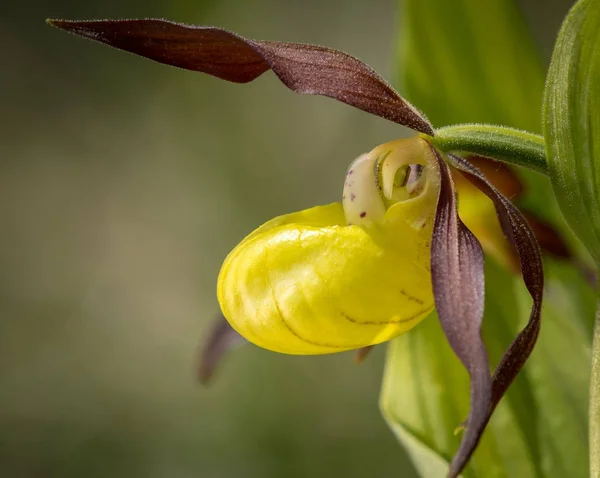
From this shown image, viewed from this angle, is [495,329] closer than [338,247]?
No

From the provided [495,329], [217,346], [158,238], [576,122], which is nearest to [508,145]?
[576,122]

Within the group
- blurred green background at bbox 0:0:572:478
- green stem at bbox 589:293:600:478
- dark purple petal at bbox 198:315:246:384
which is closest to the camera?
green stem at bbox 589:293:600:478

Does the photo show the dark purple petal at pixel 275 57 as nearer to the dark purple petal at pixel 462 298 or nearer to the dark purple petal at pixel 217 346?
the dark purple petal at pixel 462 298

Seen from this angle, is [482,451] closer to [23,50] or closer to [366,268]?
[366,268]

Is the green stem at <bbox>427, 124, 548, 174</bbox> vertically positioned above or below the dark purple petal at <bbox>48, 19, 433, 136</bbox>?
below

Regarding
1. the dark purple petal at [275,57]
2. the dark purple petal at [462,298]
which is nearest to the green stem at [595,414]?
the dark purple petal at [462,298]

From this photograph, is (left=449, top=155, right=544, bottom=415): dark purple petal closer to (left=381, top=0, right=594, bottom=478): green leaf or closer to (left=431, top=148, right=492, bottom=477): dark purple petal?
(left=431, top=148, right=492, bottom=477): dark purple petal

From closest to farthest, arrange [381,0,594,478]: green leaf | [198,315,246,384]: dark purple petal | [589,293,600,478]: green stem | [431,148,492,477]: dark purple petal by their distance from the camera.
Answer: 1. [431,148,492,477]: dark purple petal
2. [589,293,600,478]: green stem
3. [381,0,594,478]: green leaf
4. [198,315,246,384]: dark purple petal

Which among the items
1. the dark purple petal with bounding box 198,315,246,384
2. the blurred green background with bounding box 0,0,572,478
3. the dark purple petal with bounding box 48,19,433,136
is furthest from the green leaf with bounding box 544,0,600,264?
the blurred green background with bounding box 0,0,572,478

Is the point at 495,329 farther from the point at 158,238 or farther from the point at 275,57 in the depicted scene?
the point at 158,238
